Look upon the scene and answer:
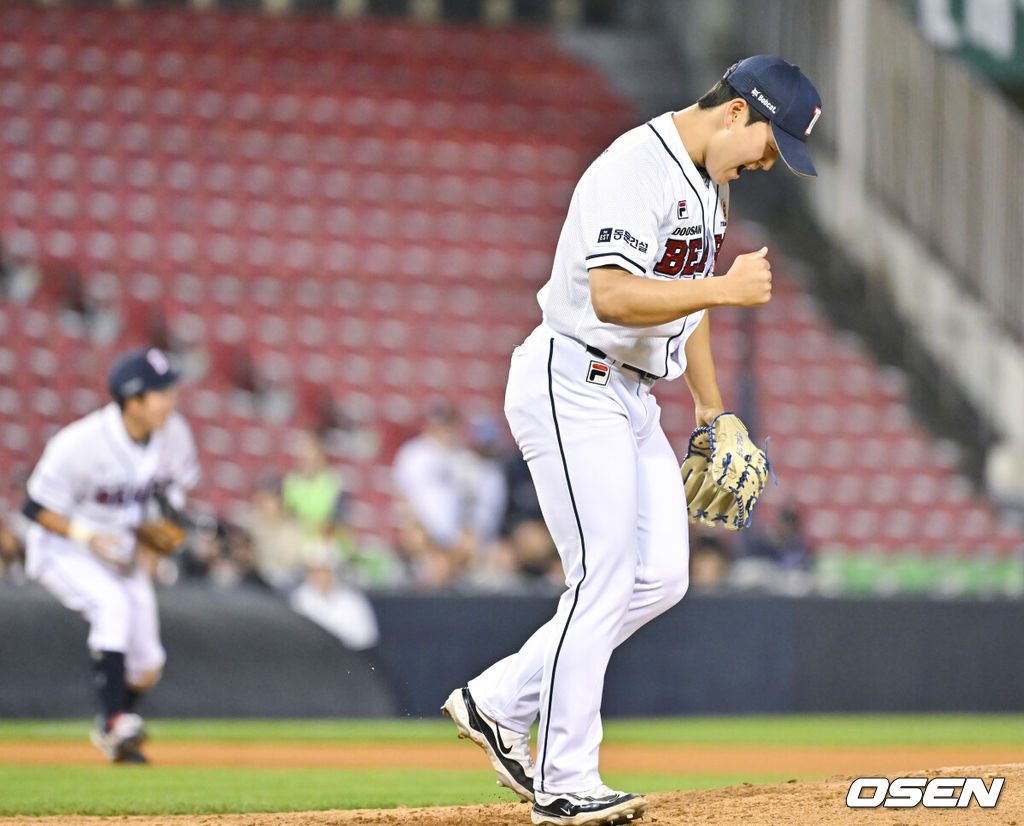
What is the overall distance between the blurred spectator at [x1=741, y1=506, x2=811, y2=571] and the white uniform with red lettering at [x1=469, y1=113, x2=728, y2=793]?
23.0ft

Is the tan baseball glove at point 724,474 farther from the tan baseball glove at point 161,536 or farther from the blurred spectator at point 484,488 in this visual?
the blurred spectator at point 484,488

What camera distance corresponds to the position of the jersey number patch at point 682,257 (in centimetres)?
440

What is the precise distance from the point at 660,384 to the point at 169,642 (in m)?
6.07

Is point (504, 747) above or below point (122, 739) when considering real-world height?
above

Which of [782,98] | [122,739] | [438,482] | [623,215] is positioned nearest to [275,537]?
[438,482]

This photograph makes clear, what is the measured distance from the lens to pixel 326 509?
1089cm

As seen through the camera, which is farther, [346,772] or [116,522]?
[116,522]

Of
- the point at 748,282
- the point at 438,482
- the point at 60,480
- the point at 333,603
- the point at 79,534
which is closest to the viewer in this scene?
the point at 748,282

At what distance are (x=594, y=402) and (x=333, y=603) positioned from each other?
19.6ft

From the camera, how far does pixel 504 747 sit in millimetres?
4672

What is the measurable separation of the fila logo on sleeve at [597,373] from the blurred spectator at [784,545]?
282 inches

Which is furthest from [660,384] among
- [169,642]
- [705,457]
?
[705,457]

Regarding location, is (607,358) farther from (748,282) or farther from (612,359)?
(748,282)

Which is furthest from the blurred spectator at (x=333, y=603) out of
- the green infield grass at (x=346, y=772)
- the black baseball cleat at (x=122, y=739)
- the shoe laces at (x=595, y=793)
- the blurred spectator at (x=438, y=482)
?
the shoe laces at (x=595, y=793)
